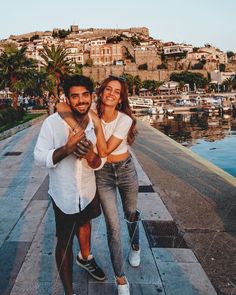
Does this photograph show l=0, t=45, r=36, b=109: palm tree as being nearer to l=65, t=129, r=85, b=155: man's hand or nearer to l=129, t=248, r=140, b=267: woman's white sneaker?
l=129, t=248, r=140, b=267: woman's white sneaker

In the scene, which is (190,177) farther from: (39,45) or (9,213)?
(39,45)

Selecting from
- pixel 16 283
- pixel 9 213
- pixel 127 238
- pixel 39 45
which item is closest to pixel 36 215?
pixel 9 213

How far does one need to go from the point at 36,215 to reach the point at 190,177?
3903 mm

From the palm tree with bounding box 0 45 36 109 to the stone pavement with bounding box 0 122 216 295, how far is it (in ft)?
76.3

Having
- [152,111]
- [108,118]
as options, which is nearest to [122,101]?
Result: [108,118]

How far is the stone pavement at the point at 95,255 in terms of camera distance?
11.0 feet

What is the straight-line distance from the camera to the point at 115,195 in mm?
3314

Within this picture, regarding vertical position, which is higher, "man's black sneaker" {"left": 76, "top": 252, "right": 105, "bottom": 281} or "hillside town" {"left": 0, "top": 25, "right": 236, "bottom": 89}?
"hillside town" {"left": 0, "top": 25, "right": 236, "bottom": 89}

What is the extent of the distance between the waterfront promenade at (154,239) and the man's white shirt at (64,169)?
963mm

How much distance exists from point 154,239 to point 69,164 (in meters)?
2.09

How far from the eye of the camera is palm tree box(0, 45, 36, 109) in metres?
28.2

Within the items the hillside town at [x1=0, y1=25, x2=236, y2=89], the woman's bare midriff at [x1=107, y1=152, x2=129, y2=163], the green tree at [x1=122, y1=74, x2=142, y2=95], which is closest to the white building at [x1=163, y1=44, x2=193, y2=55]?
the hillside town at [x1=0, y1=25, x2=236, y2=89]

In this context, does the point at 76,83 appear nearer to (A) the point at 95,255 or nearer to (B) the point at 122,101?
(B) the point at 122,101

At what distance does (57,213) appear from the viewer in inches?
113
